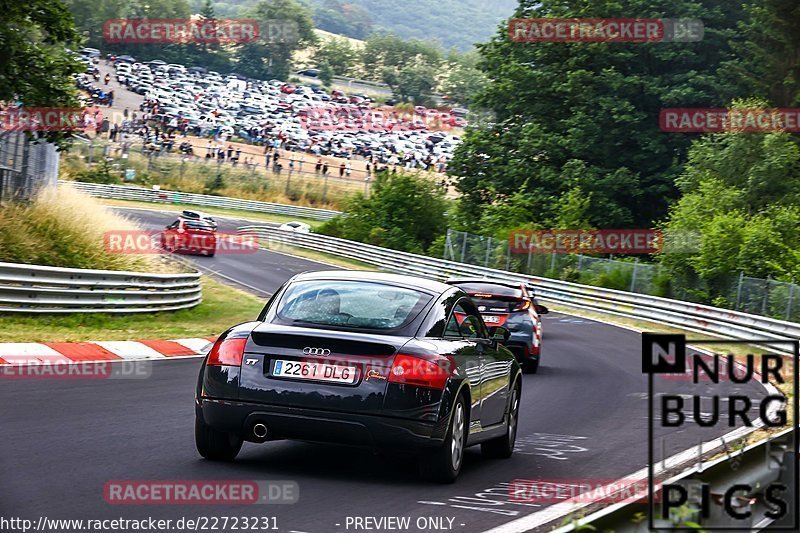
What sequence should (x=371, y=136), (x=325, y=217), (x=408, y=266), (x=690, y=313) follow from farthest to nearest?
(x=371, y=136), (x=325, y=217), (x=408, y=266), (x=690, y=313)

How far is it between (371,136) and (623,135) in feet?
212

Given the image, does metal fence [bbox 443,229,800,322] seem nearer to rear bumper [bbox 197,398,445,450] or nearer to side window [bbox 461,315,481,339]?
side window [bbox 461,315,481,339]

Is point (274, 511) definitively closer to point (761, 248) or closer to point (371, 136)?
point (761, 248)

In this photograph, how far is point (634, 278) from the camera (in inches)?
1601

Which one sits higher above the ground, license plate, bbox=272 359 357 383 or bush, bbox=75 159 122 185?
license plate, bbox=272 359 357 383

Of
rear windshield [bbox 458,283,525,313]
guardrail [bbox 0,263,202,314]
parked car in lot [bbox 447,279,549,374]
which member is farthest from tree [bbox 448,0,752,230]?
rear windshield [bbox 458,283,525,313]

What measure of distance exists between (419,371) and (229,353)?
→ 1.35m

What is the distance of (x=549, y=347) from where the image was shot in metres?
25.2

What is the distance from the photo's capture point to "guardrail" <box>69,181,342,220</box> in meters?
72.6

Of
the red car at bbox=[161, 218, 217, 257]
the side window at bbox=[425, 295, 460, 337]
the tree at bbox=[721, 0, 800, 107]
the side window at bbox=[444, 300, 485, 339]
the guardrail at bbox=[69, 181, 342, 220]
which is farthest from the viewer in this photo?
the guardrail at bbox=[69, 181, 342, 220]

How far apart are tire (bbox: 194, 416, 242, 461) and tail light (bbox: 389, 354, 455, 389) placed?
138 cm

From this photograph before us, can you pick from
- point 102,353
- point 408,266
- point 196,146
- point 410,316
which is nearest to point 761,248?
point 408,266

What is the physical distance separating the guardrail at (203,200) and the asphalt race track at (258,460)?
193 feet

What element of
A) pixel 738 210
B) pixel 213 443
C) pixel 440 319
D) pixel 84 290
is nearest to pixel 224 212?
pixel 738 210
